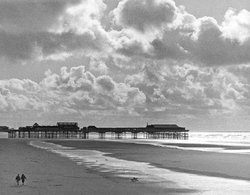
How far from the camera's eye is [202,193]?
1132 inches

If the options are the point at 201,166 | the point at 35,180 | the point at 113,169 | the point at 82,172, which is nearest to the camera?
the point at 35,180

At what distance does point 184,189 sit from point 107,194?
543cm

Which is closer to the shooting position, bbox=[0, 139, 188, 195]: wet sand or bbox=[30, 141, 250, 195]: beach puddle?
bbox=[0, 139, 188, 195]: wet sand

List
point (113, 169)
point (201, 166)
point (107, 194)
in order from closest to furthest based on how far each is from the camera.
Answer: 1. point (107, 194)
2. point (113, 169)
3. point (201, 166)

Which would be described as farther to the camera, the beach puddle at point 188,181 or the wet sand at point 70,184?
the beach puddle at point 188,181

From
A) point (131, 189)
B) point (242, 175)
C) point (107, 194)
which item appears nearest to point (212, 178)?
point (242, 175)

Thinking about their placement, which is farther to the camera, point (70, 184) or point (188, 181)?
point (188, 181)

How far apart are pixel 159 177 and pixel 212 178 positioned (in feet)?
13.5

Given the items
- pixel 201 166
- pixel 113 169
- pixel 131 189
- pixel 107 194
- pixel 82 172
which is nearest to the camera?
pixel 107 194

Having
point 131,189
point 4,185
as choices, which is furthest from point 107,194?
point 4,185

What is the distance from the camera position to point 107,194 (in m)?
28.2

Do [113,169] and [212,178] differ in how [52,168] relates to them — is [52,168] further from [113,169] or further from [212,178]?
[212,178]

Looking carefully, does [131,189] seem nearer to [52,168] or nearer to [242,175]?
[242,175]

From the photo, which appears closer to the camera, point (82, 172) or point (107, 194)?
point (107, 194)
